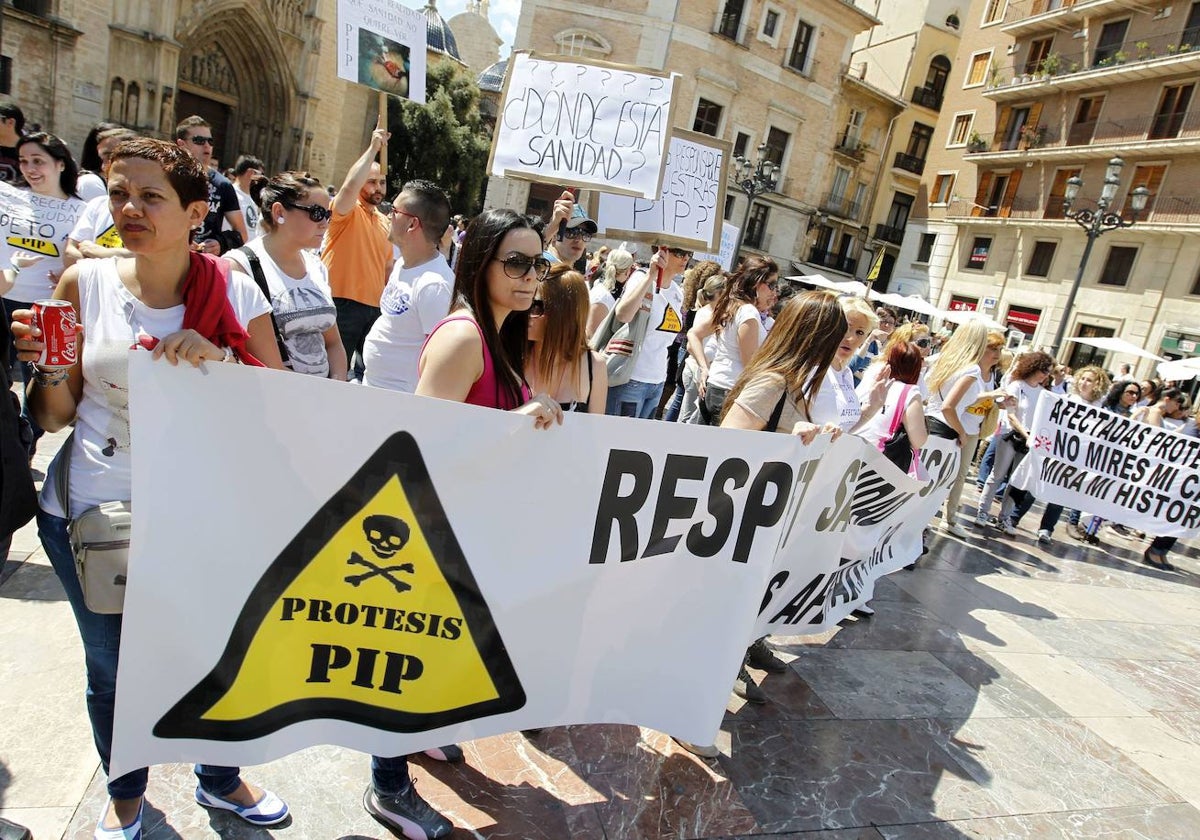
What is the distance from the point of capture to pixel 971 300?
31.7m

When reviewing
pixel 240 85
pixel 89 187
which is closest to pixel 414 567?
pixel 89 187

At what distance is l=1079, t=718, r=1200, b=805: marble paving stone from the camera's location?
3359 millimetres

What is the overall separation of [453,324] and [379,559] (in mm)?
692

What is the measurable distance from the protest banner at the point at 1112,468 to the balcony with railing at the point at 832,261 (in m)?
33.5

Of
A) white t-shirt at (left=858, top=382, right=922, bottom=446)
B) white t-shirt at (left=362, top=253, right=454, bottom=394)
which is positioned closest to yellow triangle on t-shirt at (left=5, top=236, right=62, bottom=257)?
white t-shirt at (left=362, top=253, right=454, bottom=394)

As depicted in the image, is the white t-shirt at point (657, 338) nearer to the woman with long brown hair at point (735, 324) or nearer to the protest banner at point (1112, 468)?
the woman with long brown hair at point (735, 324)

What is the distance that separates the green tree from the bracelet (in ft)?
109

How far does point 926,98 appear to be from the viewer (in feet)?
135

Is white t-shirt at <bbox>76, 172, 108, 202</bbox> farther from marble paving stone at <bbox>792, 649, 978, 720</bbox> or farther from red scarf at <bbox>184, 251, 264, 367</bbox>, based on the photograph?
marble paving stone at <bbox>792, 649, 978, 720</bbox>

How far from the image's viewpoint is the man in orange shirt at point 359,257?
4.04 meters

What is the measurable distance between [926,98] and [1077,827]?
4630 cm

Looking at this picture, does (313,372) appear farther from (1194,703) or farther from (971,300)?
(971,300)

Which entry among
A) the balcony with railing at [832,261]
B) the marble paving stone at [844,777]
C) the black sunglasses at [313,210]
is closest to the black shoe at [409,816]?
the marble paving stone at [844,777]

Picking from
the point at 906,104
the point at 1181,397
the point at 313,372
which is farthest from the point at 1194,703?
the point at 906,104
